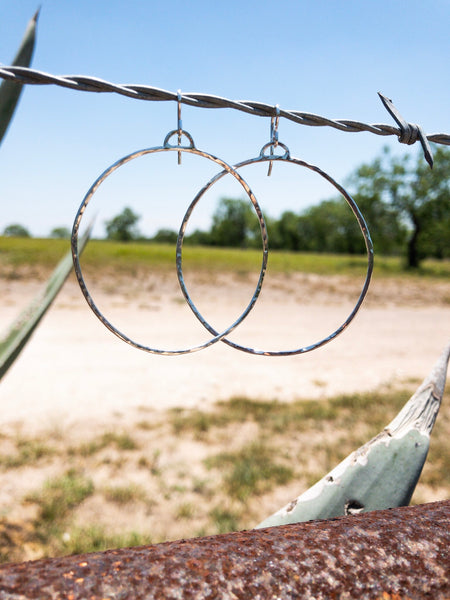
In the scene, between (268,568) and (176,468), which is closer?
(268,568)

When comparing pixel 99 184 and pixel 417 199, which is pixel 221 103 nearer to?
pixel 99 184

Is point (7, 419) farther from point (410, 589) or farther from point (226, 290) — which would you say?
point (226, 290)

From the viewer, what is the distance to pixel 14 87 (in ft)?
6.19

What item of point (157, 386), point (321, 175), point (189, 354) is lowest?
point (157, 386)

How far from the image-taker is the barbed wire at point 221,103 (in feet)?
3.09

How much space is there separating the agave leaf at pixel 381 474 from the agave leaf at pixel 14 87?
1.70 metres

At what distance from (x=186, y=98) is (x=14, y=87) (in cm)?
119

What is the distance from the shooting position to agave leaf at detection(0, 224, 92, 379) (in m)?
2.06

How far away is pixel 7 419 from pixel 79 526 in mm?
1946

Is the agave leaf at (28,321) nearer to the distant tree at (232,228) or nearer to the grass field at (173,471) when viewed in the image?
the grass field at (173,471)

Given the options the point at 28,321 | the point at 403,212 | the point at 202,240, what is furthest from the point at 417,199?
the point at 28,321

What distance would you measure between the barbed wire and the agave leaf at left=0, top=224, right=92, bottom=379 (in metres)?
1.12

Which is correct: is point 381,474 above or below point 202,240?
below

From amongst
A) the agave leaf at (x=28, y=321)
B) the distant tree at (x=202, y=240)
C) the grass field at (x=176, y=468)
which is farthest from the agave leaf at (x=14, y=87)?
the distant tree at (x=202, y=240)
